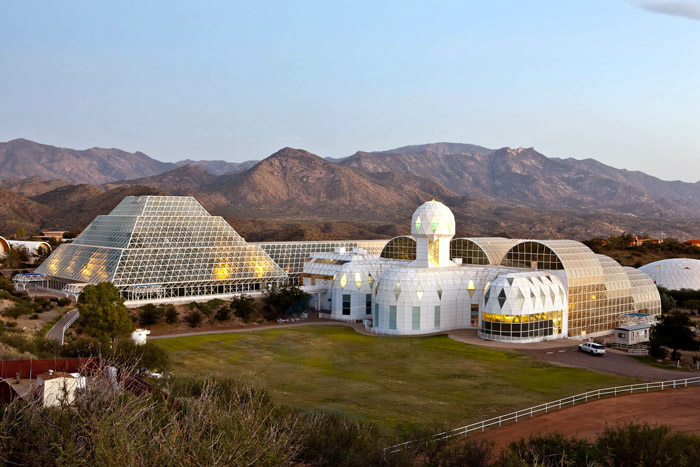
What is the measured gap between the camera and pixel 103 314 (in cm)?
4597

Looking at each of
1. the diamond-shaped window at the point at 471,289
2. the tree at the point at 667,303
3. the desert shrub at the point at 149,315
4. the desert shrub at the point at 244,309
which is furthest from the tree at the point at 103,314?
the tree at the point at 667,303

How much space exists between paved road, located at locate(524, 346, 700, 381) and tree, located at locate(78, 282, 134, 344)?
108 ft

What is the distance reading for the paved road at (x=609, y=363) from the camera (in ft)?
139

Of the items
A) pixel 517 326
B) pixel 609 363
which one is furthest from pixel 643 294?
pixel 609 363

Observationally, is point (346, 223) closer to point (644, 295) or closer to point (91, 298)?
point (644, 295)

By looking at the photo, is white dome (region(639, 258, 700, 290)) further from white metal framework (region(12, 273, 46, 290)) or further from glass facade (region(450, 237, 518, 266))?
white metal framework (region(12, 273, 46, 290))

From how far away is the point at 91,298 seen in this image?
47719mm

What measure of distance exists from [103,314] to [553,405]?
107 ft

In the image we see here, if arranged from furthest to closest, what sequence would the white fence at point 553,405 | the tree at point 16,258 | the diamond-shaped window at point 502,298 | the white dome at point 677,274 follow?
the tree at point 16,258 < the white dome at point 677,274 < the diamond-shaped window at point 502,298 < the white fence at point 553,405

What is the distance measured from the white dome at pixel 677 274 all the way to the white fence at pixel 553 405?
1967 inches

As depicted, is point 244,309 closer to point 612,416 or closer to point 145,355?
point 145,355

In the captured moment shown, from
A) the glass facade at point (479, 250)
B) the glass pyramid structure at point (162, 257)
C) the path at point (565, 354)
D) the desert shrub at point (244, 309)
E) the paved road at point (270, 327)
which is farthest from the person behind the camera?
the glass facade at point (479, 250)

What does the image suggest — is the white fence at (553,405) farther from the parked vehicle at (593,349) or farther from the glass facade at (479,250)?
the glass facade at (479,250)

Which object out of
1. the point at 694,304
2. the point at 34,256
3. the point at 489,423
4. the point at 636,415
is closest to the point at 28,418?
the point at 489,423
